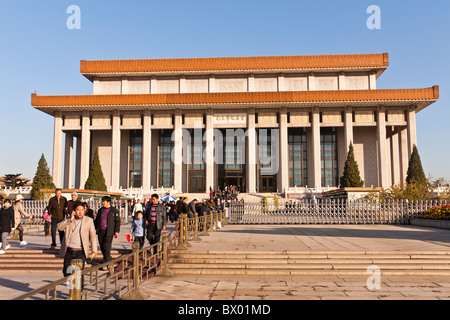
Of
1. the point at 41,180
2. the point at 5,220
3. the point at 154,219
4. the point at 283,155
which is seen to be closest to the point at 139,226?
the point at 154,219

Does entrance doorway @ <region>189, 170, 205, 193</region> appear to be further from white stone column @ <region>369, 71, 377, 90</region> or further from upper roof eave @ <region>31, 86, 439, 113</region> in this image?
white stone column @ <region>369, 71, 377, 90</region>

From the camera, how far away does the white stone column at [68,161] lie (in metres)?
49.2

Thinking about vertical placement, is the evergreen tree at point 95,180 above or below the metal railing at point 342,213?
above

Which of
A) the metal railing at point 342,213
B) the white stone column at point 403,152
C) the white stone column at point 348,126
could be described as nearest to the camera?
the metal railing at point 342,213

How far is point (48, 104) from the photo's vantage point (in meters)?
45.2

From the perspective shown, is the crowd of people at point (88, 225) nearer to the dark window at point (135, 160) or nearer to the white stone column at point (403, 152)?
the dark window at point (135, 160)

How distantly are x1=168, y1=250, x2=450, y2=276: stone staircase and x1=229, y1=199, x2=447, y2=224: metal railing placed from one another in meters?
11.0

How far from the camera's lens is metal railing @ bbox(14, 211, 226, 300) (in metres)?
4.22

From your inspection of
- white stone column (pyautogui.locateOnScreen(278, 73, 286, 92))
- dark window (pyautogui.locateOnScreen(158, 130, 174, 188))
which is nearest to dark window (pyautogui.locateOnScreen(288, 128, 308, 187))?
white stone column (pyautogui.locateOnScreen(278, 73, 286, 92))

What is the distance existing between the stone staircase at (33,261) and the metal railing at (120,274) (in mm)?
1425

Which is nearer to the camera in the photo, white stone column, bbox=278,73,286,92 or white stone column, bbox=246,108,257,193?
white stone column, bbox=246,108,257,193

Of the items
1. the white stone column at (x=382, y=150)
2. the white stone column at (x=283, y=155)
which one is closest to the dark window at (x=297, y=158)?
the white stone column at (x=283, y=155)
